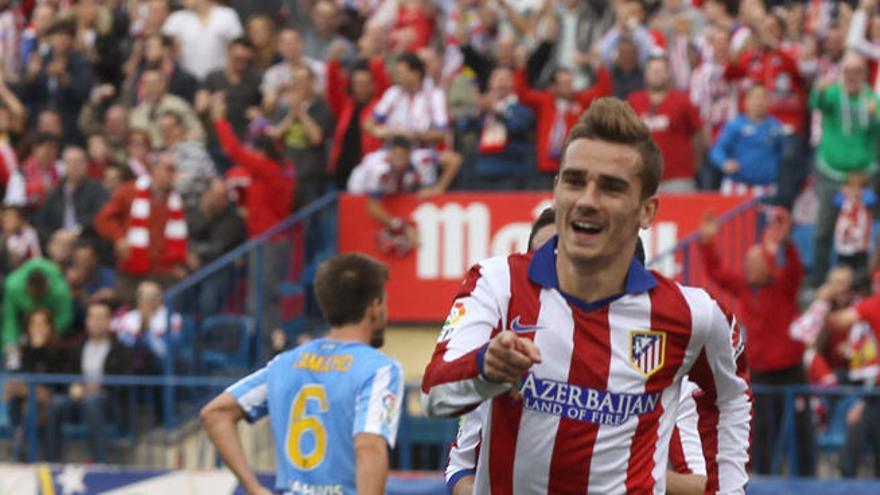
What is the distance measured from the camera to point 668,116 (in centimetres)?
1617

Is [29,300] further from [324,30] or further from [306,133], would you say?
[324,30]

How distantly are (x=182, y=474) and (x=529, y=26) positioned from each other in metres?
7.25

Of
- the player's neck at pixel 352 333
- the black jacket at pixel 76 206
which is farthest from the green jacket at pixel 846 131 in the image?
the player's neck at pixel 352 333

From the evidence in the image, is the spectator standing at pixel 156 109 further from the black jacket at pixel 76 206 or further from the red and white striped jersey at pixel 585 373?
A: the red and white striped jersey at pixel 585 373

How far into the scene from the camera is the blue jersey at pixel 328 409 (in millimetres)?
7398

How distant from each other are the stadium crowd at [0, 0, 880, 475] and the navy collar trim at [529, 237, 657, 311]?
8741 mm

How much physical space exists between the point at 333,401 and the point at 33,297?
9.77 m

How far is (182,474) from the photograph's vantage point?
12578mm

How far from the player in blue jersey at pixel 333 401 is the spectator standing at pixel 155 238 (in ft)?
31.6

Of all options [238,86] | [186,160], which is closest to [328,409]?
[186,160]

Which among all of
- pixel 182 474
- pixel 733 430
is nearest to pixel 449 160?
pixel 182 474

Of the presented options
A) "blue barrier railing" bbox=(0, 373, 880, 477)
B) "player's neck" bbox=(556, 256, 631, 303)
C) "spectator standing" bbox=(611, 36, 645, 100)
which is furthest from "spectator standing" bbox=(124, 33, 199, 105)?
"player's neck" bbox=(556, 256, 631, 303)

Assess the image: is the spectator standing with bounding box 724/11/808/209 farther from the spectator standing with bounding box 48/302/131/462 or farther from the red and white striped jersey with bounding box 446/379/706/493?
the red and white striped jersey with bounding box 446/379/706/493

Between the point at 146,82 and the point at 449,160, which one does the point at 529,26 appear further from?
the point at 146,82
